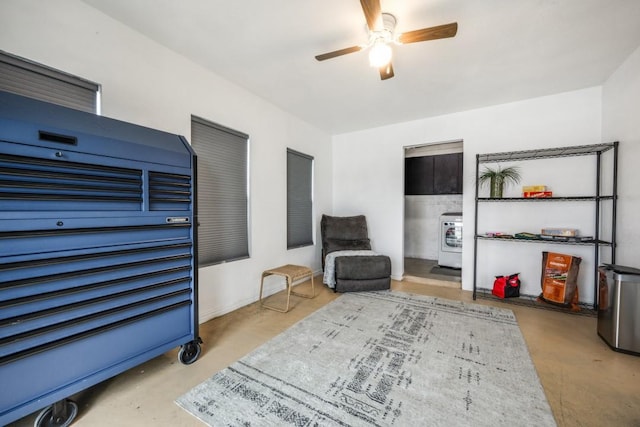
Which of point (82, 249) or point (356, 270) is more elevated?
point (82, 249)

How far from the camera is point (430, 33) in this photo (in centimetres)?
174

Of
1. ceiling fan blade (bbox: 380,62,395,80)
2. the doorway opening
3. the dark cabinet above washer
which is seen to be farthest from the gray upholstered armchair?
ceiling fan blade (bbox: 380,62,395,80)

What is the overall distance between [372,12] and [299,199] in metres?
2.85

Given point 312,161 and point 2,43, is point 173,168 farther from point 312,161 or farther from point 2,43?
point 312,161

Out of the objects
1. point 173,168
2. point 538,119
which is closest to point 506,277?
point 538,119

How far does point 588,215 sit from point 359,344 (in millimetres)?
3271

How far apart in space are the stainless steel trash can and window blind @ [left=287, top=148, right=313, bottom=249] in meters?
3.40

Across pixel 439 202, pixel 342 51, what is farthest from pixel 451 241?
pixel 342 51

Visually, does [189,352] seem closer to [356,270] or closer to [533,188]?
[356,270]

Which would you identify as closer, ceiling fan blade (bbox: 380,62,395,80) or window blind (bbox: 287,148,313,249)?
ceiling fan blade (bbox: 380,62,395,80)

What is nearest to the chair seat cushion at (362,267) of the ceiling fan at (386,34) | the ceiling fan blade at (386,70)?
the ceiling fan blade at (386,70)

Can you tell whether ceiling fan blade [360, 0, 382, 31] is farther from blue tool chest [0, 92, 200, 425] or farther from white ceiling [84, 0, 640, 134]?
blue tool chest [0, 92, 200, 425]

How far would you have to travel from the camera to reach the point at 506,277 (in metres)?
3.34

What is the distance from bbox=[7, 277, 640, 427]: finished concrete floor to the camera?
1.43 meters
